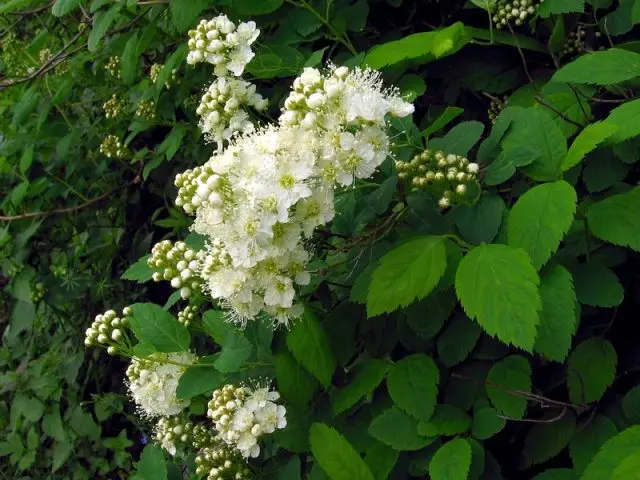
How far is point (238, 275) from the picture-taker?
1.47 meters

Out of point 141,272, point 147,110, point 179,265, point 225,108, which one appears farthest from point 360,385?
point 147,110

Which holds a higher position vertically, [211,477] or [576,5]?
[576,5]

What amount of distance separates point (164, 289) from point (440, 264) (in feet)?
8.84

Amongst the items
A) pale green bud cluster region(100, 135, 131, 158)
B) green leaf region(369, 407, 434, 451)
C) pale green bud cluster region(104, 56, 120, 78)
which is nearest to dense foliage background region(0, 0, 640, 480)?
green leaf region(369, 407, 434, 451)

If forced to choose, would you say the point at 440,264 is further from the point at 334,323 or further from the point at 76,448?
the point at 76,448

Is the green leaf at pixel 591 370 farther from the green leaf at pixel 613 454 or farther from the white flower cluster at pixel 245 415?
the white flower cluster at pixel 245 415

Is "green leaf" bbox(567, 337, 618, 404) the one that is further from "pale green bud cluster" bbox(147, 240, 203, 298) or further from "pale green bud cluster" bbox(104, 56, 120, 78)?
"pale green bud cluster" bbox(104, 56, 120, 78)

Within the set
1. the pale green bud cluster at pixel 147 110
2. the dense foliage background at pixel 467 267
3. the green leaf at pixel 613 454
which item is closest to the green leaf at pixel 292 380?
the dense foliage background at pixel 467 267

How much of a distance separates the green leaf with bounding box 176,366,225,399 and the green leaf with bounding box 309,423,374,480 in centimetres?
33

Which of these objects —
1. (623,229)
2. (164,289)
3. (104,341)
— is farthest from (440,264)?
(164,289)

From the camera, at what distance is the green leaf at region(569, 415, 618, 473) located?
1.58 m

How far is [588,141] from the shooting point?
1.46m

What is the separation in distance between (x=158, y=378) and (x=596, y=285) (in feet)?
3.94

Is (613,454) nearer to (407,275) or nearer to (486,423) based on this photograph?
(486,423)
